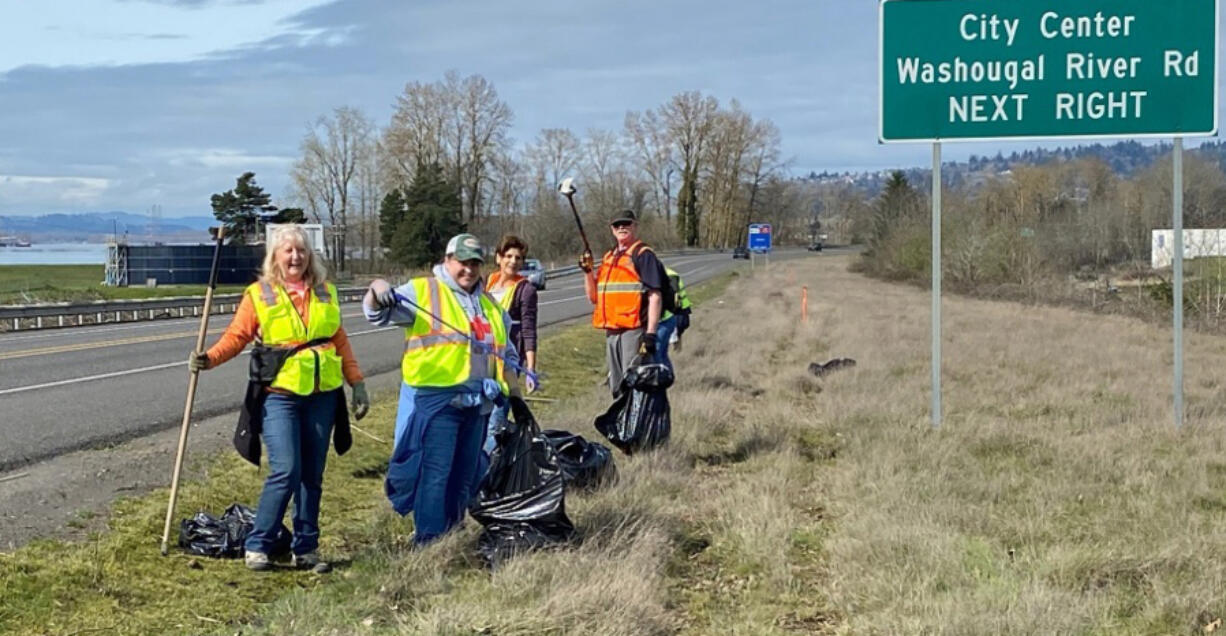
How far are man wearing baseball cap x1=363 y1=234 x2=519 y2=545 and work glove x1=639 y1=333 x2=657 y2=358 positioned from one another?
264 cm

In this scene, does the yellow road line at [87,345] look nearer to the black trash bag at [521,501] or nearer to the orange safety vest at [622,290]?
the orange safety vest at [622,290]

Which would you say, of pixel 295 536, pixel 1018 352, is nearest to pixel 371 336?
pixel 1018 352

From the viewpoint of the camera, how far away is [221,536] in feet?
19.7

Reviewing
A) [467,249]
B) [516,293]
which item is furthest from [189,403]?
[516,293]

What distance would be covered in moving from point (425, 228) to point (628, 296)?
5452 cm

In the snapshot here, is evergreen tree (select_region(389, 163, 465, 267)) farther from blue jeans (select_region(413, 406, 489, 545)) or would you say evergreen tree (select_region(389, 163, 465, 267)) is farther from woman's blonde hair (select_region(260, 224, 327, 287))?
woman's blonde hair (select_region(260, 224, 327, 287))

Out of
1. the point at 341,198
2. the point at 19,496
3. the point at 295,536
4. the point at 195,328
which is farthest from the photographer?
the point at 341,198

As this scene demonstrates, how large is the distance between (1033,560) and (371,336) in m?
16.9

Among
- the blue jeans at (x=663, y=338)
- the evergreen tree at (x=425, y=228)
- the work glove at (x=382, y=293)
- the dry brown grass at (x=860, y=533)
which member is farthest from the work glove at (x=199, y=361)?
the evergreen tree at (x=425, y=228)

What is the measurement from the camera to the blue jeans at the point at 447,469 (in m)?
5.85

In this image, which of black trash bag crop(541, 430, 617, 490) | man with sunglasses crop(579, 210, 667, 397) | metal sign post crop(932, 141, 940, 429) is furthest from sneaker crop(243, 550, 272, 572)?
metal sign post crop(932, 141, 940, 429)

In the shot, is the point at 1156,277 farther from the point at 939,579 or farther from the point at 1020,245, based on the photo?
the point at 939,579

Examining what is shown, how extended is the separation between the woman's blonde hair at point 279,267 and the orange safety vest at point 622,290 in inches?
134

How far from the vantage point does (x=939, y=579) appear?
5.49m
